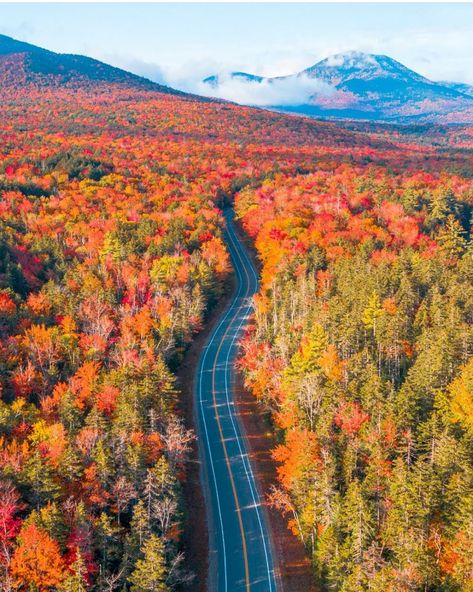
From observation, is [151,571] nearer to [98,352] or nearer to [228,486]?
[228,486]

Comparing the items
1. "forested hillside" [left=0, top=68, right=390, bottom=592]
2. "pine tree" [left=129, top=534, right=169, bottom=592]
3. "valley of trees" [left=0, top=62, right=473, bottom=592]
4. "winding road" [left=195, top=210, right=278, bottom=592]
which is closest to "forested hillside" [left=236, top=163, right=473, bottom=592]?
"valley of trees" [left=0, top=62, right=473, bottom=592]

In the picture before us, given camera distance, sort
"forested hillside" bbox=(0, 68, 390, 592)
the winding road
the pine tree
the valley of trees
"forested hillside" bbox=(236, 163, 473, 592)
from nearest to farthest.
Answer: the pine tree < "forested hillside" bbox=(236, 163, 473, 592) < the valley of trees < "forested hillside" bbox=(0, 68, 390, 592) < the winding road

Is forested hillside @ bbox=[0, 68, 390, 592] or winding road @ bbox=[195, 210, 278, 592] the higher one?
forested hillside @ bbox=[0, 68, 390, 592]

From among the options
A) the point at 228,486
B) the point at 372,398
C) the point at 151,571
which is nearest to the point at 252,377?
the point at 228,486

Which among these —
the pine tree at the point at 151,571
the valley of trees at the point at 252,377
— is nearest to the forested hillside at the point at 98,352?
the pine tree at the point at 151,571

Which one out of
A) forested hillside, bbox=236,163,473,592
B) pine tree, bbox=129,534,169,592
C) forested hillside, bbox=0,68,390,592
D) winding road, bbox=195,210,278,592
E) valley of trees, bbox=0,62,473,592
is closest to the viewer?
pine tree, bbox=129,534,169,592

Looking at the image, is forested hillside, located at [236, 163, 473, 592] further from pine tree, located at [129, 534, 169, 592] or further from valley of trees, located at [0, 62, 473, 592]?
pine tree, located at [129, 534, 169, 592]

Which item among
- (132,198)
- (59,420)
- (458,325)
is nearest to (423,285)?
(458,325)
